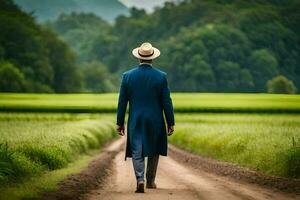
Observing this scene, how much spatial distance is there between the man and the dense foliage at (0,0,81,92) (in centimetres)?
9011

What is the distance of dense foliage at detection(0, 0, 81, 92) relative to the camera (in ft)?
356

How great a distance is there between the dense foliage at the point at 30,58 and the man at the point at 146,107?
90106 millimetres

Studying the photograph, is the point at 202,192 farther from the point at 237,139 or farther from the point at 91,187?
the point at 237,139

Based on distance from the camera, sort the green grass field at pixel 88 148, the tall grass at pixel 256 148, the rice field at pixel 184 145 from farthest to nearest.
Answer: the tall grass at pixel 256 148 → the rice field at pixel 184 145 → the green grass field at pixel 88 148

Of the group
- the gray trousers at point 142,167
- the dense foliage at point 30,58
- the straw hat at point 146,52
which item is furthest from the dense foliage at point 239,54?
the straw hat at point 146,52

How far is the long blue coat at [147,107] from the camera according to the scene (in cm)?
1398

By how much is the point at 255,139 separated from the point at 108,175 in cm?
704

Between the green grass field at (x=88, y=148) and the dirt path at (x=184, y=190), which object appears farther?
the green grass field at (x=88, y=148)

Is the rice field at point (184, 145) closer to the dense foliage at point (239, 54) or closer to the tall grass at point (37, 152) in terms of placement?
the tall grass at point (37, 152)

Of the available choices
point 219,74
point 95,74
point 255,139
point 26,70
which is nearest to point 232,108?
point 255,139

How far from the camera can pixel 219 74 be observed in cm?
13412

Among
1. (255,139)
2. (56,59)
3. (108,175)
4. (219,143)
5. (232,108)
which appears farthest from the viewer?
(56,59)

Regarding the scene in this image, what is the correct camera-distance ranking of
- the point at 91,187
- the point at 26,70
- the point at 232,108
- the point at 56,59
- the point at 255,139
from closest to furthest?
1. the point at 91,187
2. the point at 255,139
3. the point at 232,108
4. the point at 26,70
5. the point at 56,59

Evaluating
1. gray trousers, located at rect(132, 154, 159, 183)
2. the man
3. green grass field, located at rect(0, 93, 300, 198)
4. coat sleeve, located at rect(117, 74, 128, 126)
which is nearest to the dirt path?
gray trousers, located at rect(132, 154, 159, 183)
